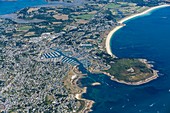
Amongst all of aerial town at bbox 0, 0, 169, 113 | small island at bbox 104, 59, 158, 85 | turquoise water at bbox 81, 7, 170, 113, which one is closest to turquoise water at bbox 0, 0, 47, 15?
aerial town at bbox 0, 0, 169, 113

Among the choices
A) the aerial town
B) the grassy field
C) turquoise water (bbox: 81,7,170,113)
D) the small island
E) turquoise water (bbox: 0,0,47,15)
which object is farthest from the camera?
turquoise water (bbox: 0,0,47,15)

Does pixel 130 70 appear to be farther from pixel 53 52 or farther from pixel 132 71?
pixel 53 52

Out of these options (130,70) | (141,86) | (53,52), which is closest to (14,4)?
(53,52)

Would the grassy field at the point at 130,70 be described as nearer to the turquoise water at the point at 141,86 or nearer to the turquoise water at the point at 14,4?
the turquoise water at the point at 141,86

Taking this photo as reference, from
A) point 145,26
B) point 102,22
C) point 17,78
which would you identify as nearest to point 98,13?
point 102,22

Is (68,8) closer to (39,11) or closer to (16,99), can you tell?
(39,11)

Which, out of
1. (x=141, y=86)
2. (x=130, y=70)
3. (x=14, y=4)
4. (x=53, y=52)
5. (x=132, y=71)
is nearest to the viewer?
(x=141, y=86)

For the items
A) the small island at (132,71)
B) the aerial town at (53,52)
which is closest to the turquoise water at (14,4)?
the aerial town at (53,52)

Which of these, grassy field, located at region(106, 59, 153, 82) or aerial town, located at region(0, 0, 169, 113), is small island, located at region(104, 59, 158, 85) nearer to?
grassy field, located at region(106, 59, 153, 82)
